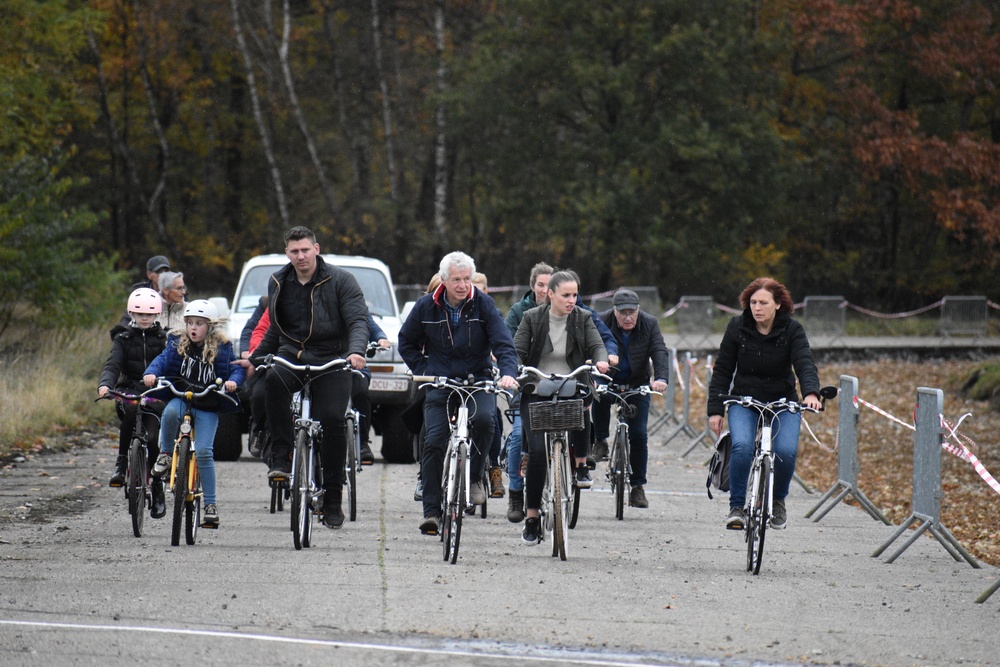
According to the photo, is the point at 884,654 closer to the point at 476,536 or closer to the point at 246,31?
the point at 476,536

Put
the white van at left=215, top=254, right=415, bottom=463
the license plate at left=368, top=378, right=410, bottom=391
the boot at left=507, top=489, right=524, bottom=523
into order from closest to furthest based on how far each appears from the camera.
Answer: the boot at left=507, top=489, right=524, bottom=523 → the white van at left=215, top=254, right=415, bottom=463 → the license plate at left=368, top=378, right=410, bottom=391

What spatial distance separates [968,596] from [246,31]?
3766 cm

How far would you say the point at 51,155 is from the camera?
71.0 feet

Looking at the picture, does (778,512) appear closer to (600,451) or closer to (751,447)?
(751,447)

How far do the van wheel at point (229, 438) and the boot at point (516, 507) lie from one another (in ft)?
16.4

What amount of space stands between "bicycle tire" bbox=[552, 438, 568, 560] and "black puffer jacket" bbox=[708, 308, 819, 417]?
103 cm

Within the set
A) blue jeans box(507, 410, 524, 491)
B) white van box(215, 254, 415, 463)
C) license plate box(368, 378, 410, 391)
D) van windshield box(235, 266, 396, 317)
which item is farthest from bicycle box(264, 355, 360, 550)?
van windshield box(235, 266, 396, 317)

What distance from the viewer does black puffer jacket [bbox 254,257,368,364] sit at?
385 inches

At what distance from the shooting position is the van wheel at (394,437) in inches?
614

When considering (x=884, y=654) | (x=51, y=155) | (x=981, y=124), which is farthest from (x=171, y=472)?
(x=981, y=124)

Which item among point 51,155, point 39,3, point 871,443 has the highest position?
point 39,3

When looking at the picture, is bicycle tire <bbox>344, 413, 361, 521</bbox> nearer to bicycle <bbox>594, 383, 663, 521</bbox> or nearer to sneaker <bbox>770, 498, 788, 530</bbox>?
bicycle <bbox>594, 383, 663, 521</bbox>

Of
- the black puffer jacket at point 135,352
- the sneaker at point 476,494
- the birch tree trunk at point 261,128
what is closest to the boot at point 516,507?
the sneaker at point 476,494

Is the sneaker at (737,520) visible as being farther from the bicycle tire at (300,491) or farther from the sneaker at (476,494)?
the bicycle tire at (300,491)
